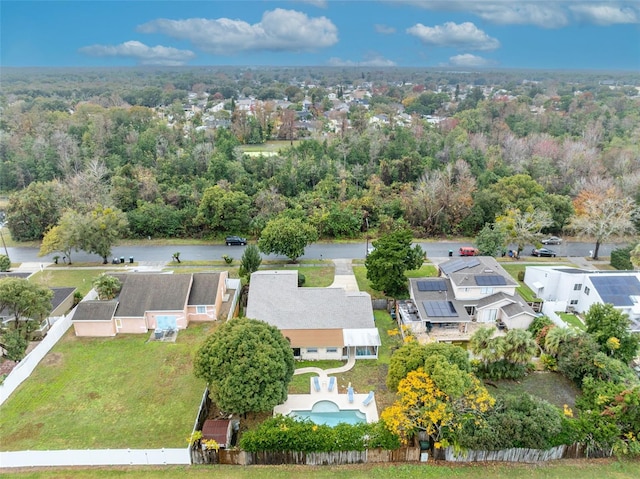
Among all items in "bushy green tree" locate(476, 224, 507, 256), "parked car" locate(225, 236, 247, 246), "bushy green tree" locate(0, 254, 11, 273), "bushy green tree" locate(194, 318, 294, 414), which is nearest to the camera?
"bushy green tree" locate(194, 318, 294, 414)

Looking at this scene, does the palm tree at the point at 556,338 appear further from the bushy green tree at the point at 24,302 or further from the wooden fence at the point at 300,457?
the bushy green tree at the point at 24,302

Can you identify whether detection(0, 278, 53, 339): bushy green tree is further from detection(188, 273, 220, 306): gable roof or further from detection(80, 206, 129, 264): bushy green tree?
detection(80, 206, 129, 264): bushy green tree

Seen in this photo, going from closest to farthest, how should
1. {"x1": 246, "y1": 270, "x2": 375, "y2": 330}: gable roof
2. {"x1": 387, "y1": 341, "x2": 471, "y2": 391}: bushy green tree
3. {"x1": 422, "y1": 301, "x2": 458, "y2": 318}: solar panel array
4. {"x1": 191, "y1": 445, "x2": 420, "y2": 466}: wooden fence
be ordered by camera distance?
{"x1": 191, "y1": 445, "x2": 420, "y2": 466}: wooden fence
{"x1": 387, "y1": 341, "x2": 471, "y2": 391}: bushy green tree
{"x1": 246, "y1": 270, "x2": 375, "y2": 330}: gable roof
{"x1": 422, "y1": 301, "x2": 458, "y2": 318}: solar panel array

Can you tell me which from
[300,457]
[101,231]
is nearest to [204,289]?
[101,231]

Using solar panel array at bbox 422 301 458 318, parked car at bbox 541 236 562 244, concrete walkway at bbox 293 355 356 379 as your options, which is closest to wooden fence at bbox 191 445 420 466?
concrete walkway at bbox 293 355 356 379

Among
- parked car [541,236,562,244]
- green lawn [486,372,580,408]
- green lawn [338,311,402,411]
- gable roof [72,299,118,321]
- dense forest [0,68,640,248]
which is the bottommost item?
green lawn [338,311,402,411]

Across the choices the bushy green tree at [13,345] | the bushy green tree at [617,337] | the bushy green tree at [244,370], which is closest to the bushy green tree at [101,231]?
the bushy green tree at [13,345]
